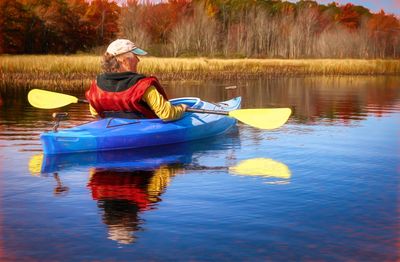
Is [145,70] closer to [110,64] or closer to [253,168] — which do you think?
[110,64]

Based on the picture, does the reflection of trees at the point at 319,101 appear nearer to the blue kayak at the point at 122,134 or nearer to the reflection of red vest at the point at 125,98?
the blue kayak at the point at 122,134

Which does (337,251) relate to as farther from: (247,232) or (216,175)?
(216,175)

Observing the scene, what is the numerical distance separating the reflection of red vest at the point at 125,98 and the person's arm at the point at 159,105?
0.08 m

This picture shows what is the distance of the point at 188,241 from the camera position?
390cm

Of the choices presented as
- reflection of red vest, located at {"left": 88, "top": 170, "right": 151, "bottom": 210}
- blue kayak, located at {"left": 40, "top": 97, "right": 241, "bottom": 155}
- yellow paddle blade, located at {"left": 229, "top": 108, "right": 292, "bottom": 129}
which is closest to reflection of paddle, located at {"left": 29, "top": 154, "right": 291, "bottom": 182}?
blue kayak, located at {"left": 40, "top": 97, "right": 241, "bottom": 155}

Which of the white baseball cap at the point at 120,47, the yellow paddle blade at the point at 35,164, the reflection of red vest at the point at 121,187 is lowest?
the reflection of red vest at the point at 121,187

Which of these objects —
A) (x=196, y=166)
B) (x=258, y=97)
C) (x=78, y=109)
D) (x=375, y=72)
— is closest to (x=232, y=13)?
(x=375, y=72)

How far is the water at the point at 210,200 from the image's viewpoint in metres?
3.80

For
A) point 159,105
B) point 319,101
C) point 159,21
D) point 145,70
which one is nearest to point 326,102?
point 319,101

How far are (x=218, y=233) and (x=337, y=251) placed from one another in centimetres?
75

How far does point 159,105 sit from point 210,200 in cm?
261

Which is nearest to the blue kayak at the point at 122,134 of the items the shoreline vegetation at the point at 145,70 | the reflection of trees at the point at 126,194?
the reflection of trees at the point at 126,194

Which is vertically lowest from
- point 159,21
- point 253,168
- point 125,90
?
point 253,168

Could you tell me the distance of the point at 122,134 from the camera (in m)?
7.43
